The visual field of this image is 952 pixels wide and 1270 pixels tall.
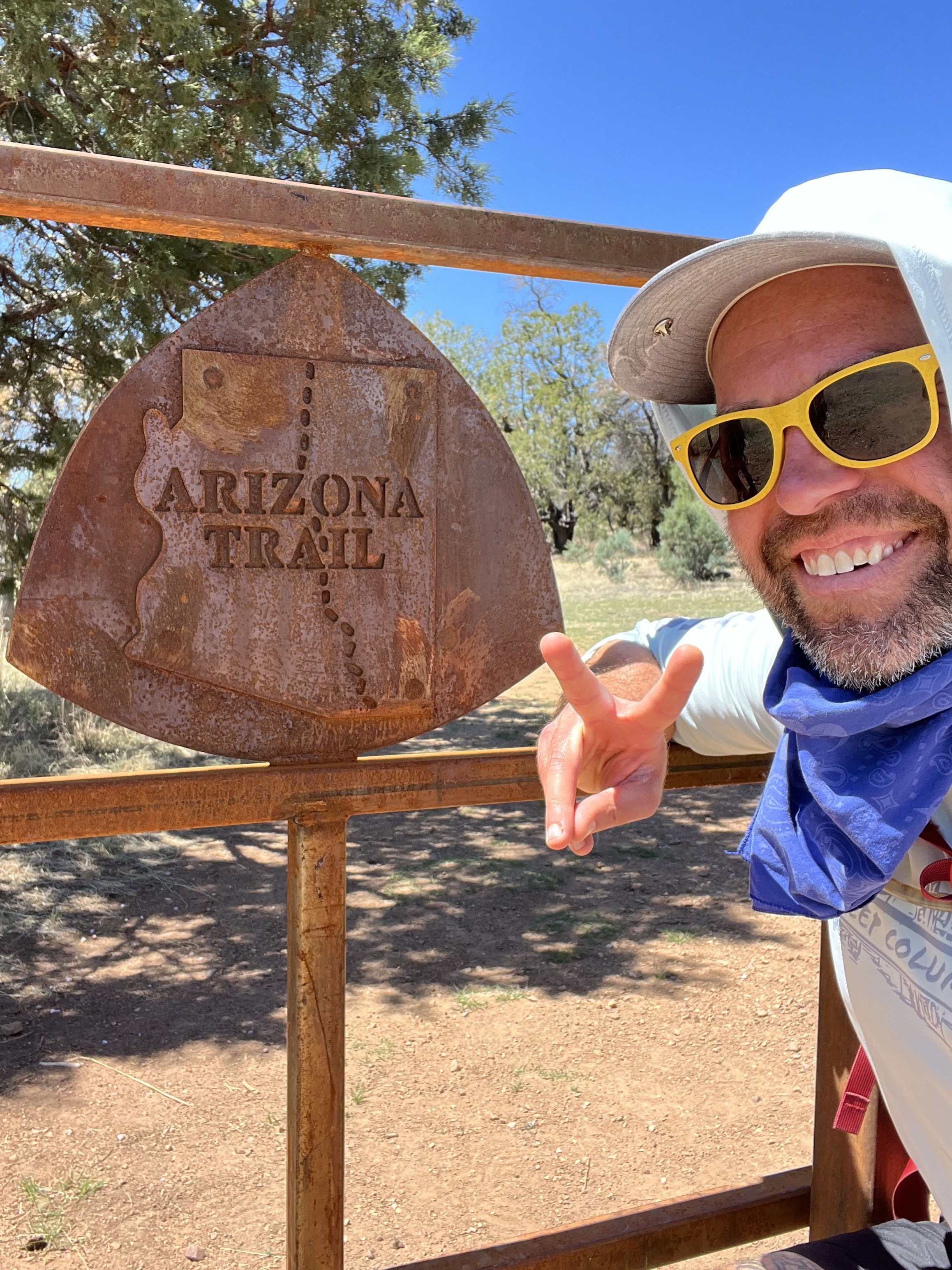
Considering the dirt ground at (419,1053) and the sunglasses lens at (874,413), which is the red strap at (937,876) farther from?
the dirt ground at (419,1053)

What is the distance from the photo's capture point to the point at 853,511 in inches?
49.9

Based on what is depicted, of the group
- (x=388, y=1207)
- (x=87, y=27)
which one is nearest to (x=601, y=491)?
(x=87, y=27)

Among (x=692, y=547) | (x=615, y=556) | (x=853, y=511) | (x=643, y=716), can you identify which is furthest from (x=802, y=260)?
(x=615, y=556)

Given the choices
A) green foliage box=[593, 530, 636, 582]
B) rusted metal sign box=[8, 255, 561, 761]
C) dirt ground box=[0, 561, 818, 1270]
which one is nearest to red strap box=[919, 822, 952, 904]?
rusted metal sign box=[8, 255, 561, 761]

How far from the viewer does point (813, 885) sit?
1191 mm

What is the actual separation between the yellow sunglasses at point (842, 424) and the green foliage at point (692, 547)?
17.8 meters

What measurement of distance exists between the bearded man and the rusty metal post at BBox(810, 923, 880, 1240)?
0.68 ft

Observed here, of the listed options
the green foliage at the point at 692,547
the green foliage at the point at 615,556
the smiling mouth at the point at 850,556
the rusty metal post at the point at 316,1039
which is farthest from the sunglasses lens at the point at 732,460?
the green foliage at the point at 615,556

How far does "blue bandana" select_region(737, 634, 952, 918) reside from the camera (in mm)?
1134

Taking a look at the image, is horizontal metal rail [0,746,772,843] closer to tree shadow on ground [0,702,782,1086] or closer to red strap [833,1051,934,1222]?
red strap [833,1051,934,1222]

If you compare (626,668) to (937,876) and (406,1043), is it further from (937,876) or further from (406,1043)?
(406,1043)

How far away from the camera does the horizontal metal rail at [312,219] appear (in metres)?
1.13

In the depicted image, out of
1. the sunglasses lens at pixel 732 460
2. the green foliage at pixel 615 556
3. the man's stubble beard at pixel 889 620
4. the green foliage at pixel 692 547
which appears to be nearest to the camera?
the man's stubble beard at pixel 889 620

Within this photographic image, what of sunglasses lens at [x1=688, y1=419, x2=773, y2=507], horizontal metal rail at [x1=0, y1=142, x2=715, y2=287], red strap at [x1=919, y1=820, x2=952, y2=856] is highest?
horizontal metal rail at [x1=0, y1=142, x2=715, y2=287]
